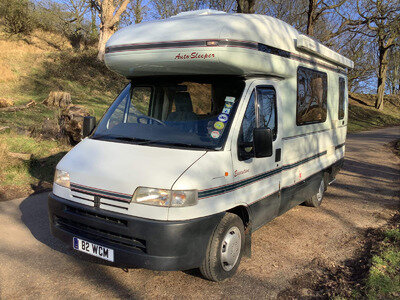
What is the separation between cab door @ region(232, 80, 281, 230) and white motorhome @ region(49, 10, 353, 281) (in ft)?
0.05

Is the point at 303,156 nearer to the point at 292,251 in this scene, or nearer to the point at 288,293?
the point at 292,251

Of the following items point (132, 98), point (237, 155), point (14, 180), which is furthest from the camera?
point (14, 180)

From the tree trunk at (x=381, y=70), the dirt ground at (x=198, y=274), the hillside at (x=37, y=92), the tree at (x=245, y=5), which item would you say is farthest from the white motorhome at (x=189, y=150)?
the tree trunk at (x=381, y=70)

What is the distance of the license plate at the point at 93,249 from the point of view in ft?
11.1

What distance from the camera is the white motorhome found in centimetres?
333

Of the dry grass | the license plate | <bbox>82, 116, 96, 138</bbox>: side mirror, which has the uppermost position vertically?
the dry grass

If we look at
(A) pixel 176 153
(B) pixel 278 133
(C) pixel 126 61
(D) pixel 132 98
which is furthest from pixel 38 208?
(B) pixel 278 133

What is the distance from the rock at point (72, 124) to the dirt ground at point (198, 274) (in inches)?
121

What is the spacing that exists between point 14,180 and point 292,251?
540 cm

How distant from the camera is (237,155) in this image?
387 centimetres

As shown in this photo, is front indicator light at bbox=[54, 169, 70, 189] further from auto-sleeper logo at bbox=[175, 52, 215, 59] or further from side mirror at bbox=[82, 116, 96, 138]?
auto-sleeper logo at bbox=[175, 52, 215, 59]

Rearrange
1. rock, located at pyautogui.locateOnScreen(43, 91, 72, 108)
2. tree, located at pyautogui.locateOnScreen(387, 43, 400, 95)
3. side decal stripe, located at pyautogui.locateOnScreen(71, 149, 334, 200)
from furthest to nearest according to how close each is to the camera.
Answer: tree, located at pyautogui.locateOnScreen(387, 43, 400, 95)
rock, located at pyautogui.locateOnScreen(43, 91, 72, 108)
side decal stripe, located at pyautogui.locateOnScreen(71, 149, 334, 200)

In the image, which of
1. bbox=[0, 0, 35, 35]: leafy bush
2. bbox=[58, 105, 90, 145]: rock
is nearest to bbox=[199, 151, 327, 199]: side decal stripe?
bbox=[58, 105, 90, 145]: rock

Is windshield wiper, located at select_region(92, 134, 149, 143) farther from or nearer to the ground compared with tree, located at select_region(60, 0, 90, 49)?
nearer to the ground
